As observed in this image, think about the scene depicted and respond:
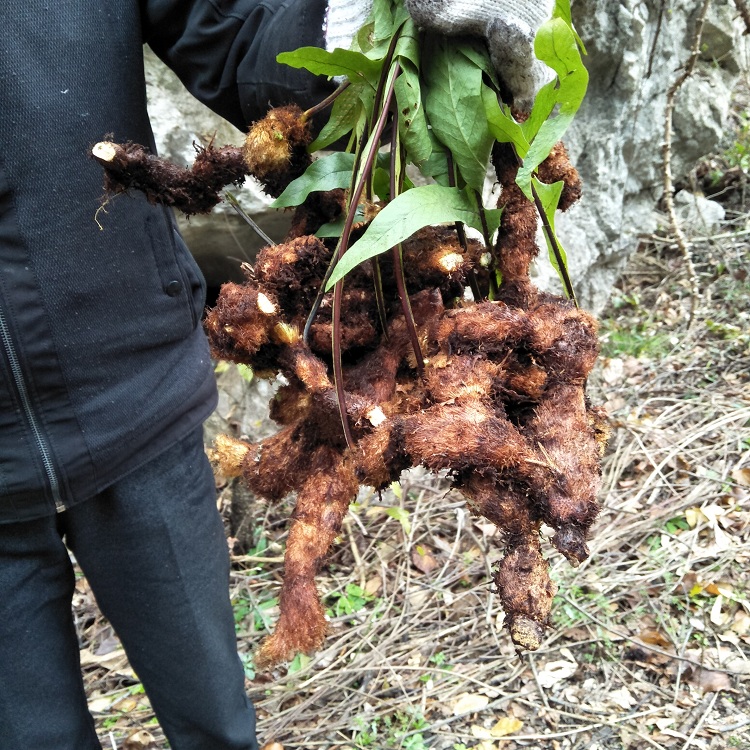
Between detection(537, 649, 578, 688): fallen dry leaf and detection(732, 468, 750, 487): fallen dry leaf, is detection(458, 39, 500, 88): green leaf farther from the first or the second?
detection(732, 468, 750, 487): fallen dry leaf

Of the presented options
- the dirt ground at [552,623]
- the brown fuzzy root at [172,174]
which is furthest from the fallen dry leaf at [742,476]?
the brown fuzzy root at [172,174]

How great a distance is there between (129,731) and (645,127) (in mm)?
3275

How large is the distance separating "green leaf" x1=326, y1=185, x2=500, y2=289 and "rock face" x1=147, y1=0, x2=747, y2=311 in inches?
64.0

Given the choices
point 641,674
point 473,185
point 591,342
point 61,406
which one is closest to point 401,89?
point 473,185

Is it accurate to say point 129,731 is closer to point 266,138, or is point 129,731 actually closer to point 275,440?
point 275,440

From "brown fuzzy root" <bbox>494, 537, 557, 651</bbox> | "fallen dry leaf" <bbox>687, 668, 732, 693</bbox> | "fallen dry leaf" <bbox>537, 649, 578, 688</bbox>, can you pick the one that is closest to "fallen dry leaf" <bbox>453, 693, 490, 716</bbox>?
"fallen dry leaf" <bbox>537, 649, 578, 688</bbox>

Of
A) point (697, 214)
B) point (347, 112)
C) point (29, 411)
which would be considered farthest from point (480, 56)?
point (697, 214)

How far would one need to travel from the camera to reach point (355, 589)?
2.20m

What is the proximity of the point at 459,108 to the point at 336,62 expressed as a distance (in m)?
0.15

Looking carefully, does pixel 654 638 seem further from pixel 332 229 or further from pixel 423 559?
pixel 332 229

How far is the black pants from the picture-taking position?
113cm

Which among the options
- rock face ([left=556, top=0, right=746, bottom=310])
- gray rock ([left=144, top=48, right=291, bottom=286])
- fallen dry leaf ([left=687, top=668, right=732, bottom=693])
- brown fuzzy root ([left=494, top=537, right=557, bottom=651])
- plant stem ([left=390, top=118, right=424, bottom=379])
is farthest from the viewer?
rock face ([left=556, top=0, right=746, bottom=310])

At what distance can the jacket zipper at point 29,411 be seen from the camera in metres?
0.95

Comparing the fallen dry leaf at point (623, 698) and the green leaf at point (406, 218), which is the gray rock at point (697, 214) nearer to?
the fallen dry leaf at point (623, 698)
